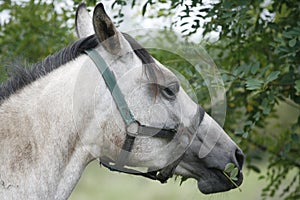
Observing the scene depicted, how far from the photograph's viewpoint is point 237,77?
12.1 feet

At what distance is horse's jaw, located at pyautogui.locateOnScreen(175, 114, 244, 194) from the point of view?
2771 millimetres

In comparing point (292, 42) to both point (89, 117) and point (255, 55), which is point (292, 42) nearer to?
point (255, 55)

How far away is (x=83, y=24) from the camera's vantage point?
286cm

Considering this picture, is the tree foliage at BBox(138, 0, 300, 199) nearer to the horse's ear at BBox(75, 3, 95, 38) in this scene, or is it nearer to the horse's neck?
the horse's ear at BBox(75, 3, 95, 38)

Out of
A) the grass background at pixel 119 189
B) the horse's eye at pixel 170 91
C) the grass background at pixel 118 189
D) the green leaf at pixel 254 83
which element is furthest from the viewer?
the grass background at pixel 118 189

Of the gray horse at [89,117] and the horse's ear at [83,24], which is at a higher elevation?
the horse's ear at [83,24]

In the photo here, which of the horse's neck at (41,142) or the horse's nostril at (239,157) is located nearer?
the horse's neck at (41,142)

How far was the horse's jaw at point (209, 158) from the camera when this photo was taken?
2771 millimetres

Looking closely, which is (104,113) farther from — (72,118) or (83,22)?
(83,22)

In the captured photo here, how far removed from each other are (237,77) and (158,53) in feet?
1.56

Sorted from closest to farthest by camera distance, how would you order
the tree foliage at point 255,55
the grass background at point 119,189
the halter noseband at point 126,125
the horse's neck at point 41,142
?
the horse's neck at point 41,142, the halter noseband at point 126,125, the tree foliage at point 255,55, the grass background at point 119,189

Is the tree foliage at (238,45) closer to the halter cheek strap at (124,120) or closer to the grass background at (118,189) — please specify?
the halter cheek strap at (124,120)

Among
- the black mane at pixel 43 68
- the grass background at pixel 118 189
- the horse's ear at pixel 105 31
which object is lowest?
the grass background at pixel 118 189

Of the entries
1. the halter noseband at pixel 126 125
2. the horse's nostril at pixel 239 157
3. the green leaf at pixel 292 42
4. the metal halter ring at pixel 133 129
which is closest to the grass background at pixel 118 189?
the green leaf at pixel 292 42
